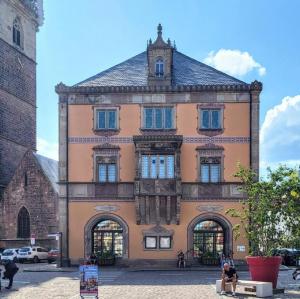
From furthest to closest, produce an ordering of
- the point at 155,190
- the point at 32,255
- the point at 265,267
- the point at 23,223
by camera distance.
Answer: the point at 23,223, the point at 32,255, the point at 155,190, the point at 265,267

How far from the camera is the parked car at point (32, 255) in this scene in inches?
2237

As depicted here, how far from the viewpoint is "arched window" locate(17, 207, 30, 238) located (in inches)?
2628

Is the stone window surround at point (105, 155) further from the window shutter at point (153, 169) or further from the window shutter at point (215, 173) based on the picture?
the window shutter at point (215, 173)

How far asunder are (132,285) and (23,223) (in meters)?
38.8

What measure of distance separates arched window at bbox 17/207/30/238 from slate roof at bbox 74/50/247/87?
24.9m

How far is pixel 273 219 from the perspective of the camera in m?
27.0

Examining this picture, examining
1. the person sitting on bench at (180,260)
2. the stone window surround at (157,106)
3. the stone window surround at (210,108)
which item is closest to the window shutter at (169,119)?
the stone window surround at (157,106)

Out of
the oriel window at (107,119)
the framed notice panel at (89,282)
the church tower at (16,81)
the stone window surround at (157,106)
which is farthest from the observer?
the church tower at (16,81)

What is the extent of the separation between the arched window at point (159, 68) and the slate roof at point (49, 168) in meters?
25.7

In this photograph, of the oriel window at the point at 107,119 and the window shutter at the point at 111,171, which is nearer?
the window shutter at the point at 111,171

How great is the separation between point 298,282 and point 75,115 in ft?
61.7

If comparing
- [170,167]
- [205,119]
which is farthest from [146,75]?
[170,167]

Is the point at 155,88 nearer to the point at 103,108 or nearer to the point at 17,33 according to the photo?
the point at 103,108

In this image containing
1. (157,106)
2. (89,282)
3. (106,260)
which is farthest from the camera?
(157,106)
